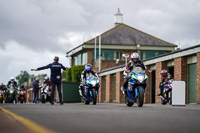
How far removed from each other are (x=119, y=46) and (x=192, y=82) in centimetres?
4002

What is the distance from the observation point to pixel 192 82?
1176 inches

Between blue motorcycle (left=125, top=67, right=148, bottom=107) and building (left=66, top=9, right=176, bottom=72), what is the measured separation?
46.3 meters

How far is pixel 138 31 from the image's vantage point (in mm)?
76250

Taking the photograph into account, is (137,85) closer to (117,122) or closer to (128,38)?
(117,122)

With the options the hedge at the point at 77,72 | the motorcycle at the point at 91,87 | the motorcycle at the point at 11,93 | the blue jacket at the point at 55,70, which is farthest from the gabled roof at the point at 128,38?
the blue jacket at the point at 55,70

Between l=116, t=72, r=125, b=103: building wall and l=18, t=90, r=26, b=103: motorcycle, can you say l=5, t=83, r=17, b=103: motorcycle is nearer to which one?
l=18, t=90, r=26, b=103: motorcycle

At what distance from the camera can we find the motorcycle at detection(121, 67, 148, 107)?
16625mm

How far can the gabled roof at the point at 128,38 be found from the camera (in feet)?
232

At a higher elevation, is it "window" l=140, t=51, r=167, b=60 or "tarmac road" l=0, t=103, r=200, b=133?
"window" l=140, t=51, r=167, b=60

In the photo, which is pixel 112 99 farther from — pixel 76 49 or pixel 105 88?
pixel 76 49

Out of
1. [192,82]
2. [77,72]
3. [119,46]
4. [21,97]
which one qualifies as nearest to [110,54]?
[119,46]

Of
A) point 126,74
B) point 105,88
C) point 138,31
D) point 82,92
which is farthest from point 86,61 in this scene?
point 126,74

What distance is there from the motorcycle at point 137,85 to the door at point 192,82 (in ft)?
41.7

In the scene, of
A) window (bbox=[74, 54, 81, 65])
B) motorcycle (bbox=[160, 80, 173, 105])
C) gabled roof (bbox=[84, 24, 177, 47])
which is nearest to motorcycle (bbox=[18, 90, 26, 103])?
motorcycle (bbox=[160, 80, 173, 105])
